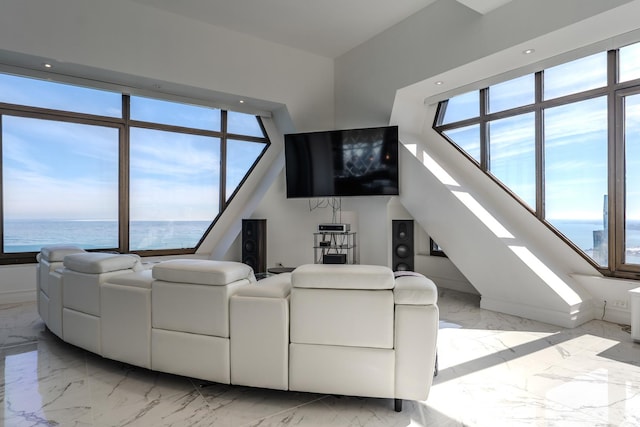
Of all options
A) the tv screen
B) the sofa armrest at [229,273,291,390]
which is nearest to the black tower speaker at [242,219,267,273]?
the tv screen

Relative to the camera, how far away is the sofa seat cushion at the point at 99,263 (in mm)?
2363

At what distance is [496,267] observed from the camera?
390cm

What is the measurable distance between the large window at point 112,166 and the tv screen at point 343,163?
1159 millimetres

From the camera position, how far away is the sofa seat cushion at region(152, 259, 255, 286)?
198cm

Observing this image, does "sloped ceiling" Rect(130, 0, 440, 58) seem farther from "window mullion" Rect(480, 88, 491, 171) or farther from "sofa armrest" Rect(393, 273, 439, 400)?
"sofa armrest" Rect(393, 273, 439, 400)

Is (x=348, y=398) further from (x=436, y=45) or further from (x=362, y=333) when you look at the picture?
(x=436, y=45)

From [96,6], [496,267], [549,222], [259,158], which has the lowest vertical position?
[496,267]

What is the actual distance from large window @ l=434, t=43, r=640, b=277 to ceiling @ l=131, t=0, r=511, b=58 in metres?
1.67

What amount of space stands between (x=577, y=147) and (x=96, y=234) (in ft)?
19.9

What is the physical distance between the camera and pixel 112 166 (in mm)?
4977

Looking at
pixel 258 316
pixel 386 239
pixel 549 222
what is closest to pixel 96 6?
pixel 258 316

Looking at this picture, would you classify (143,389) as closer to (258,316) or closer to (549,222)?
(258,316)

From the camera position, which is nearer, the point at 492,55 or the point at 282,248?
the point at 492,55

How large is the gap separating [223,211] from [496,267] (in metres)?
4.17
